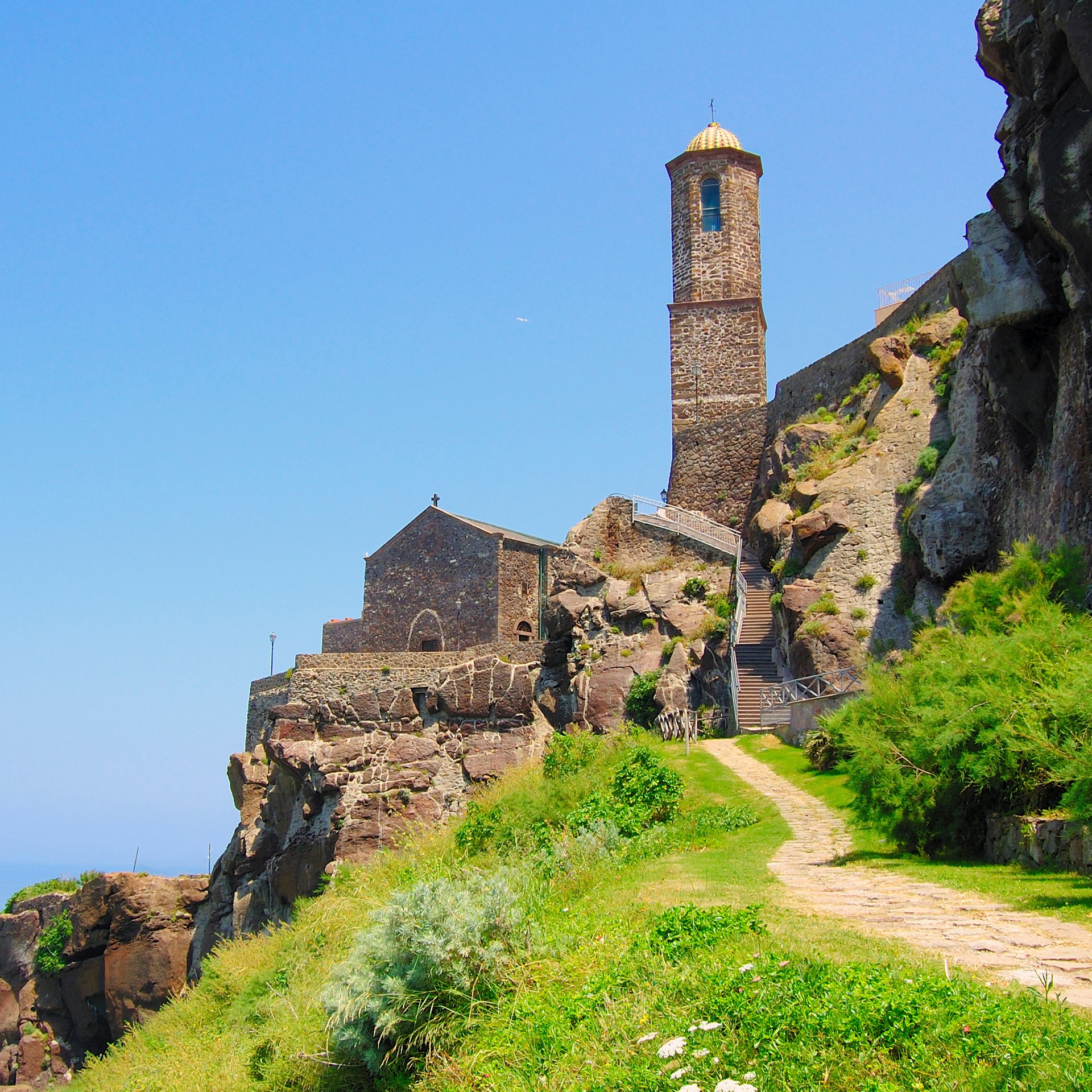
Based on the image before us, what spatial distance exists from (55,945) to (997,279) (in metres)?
30.4

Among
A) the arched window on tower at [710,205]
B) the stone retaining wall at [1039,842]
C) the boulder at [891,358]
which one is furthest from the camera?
the arched window on tower at [710,205]

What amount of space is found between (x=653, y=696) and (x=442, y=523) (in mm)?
14290

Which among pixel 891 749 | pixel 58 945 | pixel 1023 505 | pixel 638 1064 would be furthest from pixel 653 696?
pixel 638 1064

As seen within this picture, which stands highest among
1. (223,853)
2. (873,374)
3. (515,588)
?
(873,374)

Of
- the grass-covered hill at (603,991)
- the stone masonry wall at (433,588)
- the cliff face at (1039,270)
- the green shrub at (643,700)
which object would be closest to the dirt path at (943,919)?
the grass-covered hill at (603,991)

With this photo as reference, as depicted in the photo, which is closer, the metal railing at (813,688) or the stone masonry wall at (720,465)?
the metal railing at (813,688)

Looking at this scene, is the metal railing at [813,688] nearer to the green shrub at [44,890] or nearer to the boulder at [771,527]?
the boulder at [771,527]

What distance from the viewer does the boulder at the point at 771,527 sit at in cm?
2988

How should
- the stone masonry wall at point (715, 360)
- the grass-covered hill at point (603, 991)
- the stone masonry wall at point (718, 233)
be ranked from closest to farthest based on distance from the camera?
1. the grass-covered hill at point (603, 991)
2. the stone masonry wall at point (715, 360)
3. the stone masonry wall at point (718, 233)

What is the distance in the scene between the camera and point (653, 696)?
28.1 m

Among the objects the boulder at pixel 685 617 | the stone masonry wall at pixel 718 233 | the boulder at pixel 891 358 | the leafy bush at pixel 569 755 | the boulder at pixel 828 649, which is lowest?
the leafy bush at pixel 569 755

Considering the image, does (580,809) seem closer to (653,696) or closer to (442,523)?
(653,696)

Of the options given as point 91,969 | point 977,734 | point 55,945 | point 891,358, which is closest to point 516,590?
point 891,358

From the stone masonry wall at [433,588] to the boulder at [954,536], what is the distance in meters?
17.3
